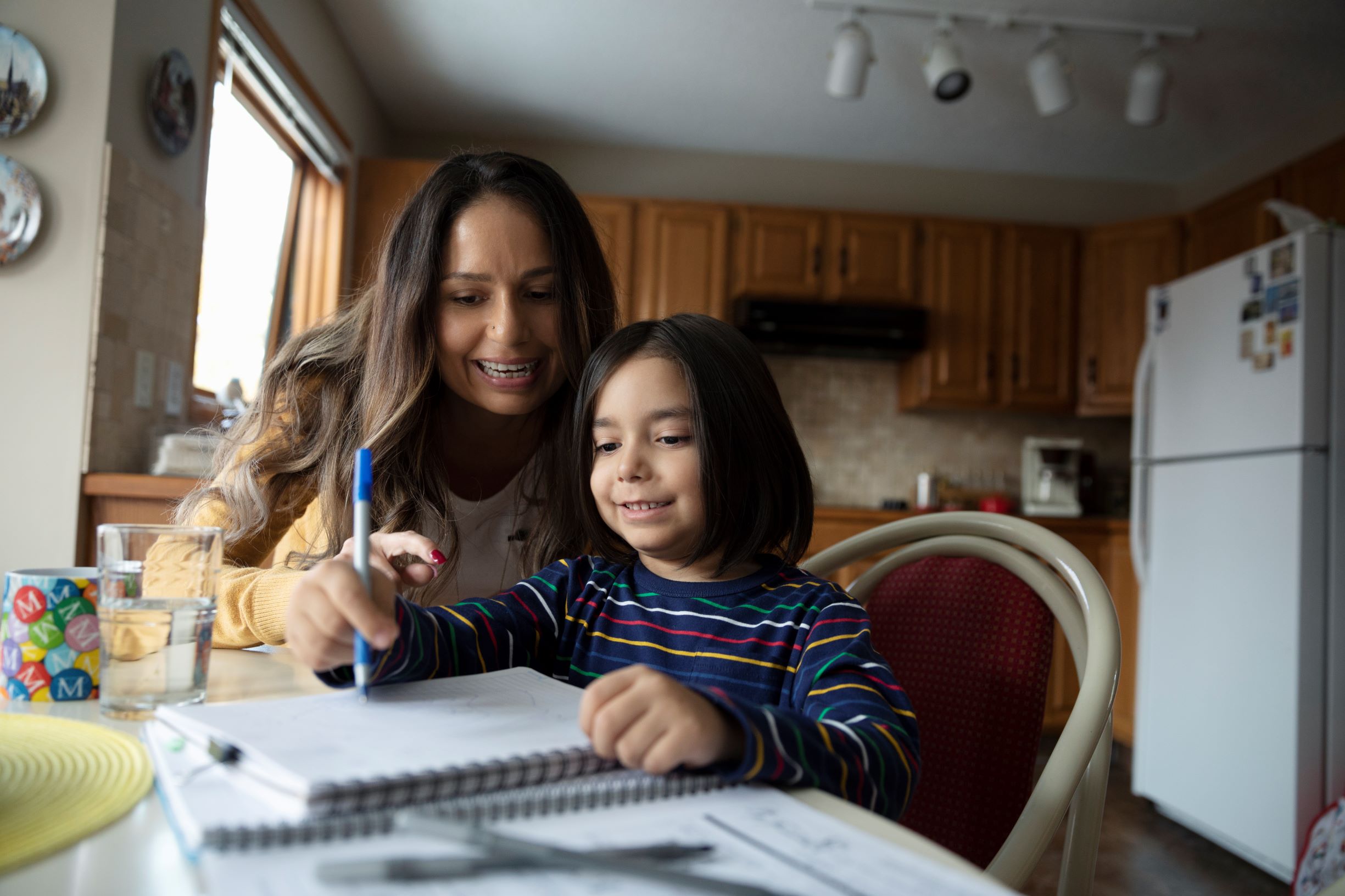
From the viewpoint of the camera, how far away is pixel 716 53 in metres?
3.65

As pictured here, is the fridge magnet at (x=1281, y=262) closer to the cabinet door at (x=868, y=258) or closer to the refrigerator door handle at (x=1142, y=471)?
the refrigerator door handle at (x=1142, y=471)

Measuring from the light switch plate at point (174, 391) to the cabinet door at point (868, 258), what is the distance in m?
2.86

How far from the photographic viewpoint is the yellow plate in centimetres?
44

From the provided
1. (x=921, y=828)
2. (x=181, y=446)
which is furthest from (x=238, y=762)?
(x=181, y=446)

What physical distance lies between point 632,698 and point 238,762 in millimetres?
217

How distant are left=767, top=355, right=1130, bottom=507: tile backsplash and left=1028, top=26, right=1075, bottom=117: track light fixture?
159 cm

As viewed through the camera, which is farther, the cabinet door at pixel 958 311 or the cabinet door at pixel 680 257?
the cabinet door at pixel 958 311

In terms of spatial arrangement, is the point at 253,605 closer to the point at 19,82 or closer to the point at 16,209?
the point at 16,209

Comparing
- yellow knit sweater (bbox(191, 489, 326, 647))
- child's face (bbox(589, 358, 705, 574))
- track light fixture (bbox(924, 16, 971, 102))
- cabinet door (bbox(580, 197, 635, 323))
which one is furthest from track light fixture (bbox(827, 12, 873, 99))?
yellow knit sweater (bbox(191, 489, 326, 647))

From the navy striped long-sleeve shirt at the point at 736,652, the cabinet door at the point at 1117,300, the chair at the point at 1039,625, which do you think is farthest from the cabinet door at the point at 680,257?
the navy striped long-sleeve shirt at the point at 736,652

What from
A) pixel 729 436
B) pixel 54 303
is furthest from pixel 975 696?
pixel 54 303

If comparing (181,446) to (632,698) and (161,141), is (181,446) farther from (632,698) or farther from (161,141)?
(632,698)

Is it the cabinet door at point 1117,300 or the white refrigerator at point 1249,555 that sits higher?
the cabinet door at point 1117,300

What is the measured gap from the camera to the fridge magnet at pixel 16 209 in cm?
190
